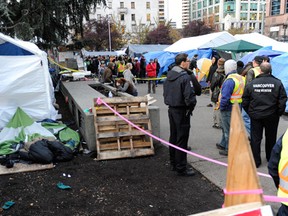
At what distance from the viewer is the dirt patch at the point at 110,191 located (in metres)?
3.96

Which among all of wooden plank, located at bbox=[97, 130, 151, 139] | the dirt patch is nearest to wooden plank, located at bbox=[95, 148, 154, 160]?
the dirt patch

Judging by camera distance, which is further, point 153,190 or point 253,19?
point 253,19

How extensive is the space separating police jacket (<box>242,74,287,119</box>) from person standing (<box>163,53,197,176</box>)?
3.47 ft

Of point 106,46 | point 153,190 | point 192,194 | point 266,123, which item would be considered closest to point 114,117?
Answer: point 153,190

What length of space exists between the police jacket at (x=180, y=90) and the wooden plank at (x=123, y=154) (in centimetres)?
144

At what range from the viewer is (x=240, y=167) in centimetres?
163

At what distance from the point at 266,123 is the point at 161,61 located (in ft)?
53.9

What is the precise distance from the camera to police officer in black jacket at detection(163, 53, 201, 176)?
187 inches

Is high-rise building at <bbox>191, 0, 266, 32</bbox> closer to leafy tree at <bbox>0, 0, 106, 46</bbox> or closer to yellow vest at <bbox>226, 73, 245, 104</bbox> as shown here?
leafy tree at <bbox>0, 0, 106, 46</bbox>

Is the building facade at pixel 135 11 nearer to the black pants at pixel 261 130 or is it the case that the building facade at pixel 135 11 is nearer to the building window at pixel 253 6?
the building window at pixel 253 6

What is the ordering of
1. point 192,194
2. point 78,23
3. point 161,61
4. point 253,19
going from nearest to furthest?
point 192,194 → point 78,23 → point 161,61 → point 253,19

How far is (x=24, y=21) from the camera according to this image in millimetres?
9656

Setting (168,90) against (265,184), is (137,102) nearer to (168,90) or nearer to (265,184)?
(168,90)

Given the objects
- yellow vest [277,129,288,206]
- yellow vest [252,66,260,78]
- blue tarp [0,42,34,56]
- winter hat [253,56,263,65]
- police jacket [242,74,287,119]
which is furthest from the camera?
blue tarp [0,42,34,56]
